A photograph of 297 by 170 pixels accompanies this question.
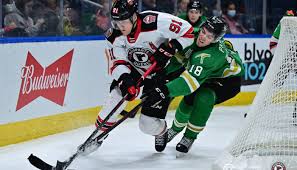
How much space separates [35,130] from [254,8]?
364 centimetres

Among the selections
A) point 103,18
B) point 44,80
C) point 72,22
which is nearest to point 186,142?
point 44,80

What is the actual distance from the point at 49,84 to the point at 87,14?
1.15 metres

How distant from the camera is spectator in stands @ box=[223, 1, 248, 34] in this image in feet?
25.6

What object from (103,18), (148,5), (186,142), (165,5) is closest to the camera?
(186,142)

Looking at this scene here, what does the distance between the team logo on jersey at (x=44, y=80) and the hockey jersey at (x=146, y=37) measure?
0.85 m

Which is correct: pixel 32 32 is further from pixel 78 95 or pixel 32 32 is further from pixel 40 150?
pixel 40 150

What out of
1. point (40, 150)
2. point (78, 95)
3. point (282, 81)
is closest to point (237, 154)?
point (282, 81)

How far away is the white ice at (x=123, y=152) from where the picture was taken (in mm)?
4172

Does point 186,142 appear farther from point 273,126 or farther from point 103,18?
point 103,18

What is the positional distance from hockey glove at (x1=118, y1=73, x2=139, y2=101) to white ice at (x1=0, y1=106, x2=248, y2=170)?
1.32ft

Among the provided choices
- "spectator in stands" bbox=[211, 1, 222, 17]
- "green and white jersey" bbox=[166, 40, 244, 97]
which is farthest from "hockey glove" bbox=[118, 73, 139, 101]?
"spectator in stands" bbox=[211, 1, 222, 17]

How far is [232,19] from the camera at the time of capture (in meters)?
7.90

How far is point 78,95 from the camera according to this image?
564 cm

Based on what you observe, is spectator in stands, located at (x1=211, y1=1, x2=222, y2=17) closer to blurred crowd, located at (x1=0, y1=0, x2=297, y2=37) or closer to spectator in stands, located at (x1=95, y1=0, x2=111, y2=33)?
blurred crowd, located at (x1=0, y1=0, x2=297, y2=37)
